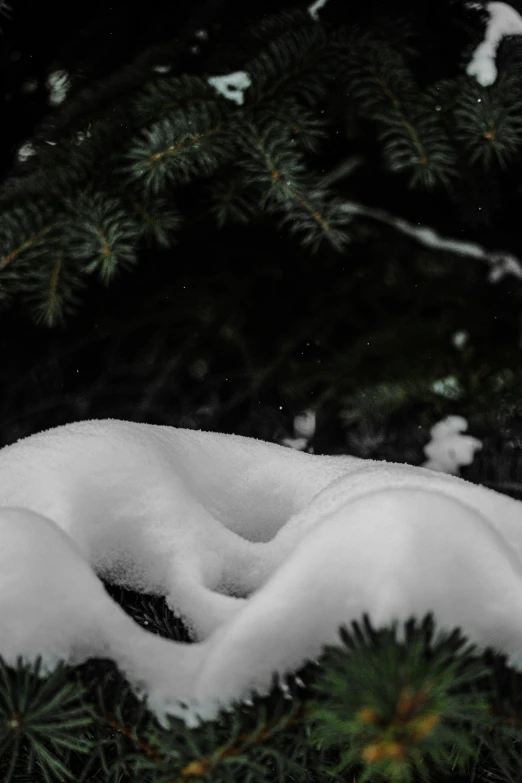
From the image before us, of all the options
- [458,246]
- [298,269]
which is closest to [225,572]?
[298,269]

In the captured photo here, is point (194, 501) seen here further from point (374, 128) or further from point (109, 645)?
point (374, 128)

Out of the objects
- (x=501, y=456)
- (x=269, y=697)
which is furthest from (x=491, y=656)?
(x=501, y=456)

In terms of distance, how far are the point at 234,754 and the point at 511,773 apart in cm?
26

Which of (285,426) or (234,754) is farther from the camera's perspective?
(285,426)

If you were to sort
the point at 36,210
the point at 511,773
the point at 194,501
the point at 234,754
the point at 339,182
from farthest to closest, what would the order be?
1. the point at 339,182
2. the point at 36,210
3. the point at 194,501
4. the point at 511,773
5. the point at 234,754

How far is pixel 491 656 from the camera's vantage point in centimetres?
51

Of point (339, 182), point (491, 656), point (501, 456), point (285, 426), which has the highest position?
point (491, 656)

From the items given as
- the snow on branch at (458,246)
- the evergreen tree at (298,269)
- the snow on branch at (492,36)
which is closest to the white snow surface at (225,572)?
the evergreen tree at (298,269)

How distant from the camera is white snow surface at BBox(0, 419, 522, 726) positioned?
0.51 meters

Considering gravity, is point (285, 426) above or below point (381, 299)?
below

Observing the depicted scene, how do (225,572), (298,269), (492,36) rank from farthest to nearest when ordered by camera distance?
(298,269) → (492,36) → (225,572)

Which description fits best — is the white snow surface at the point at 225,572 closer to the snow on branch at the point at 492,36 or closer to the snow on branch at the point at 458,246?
the snow on branch at the point at 492,36

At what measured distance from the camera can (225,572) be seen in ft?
2.22

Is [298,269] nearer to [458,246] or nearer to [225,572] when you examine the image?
[458,246]
